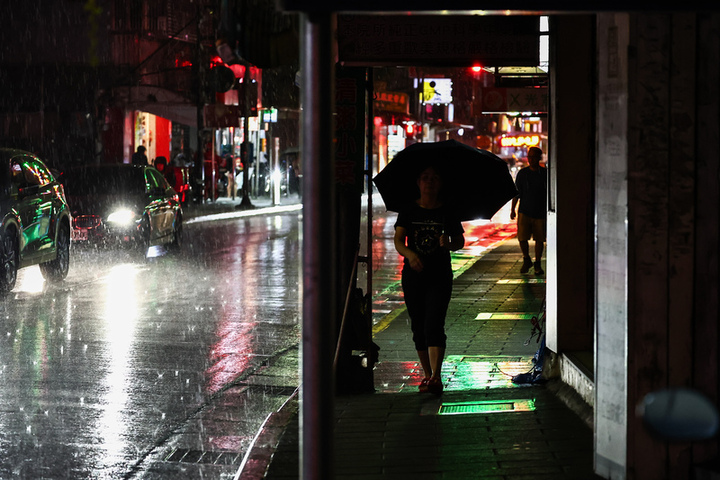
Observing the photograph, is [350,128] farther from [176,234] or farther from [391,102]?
[391,102]

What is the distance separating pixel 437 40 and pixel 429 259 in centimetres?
160

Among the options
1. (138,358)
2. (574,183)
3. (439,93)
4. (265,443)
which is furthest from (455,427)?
(439,93)

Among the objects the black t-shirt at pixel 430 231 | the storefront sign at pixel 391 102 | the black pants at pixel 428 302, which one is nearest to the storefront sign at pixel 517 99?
the black t-shirt at pixel 430 231

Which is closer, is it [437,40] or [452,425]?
[452,425]

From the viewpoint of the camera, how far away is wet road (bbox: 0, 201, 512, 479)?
6.55 metres

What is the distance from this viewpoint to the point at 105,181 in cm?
1928

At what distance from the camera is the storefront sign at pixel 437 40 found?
7551 millimetres

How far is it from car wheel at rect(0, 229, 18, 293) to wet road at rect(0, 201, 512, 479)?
24 cm

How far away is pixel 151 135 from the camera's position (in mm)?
42156

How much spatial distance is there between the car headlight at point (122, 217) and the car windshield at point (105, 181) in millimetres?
633

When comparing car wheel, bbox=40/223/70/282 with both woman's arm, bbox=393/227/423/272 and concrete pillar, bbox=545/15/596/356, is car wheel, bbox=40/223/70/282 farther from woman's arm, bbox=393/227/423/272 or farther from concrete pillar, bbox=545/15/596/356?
concrete pillar, bbox=545/15/596/356

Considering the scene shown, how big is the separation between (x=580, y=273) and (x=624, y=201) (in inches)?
117
